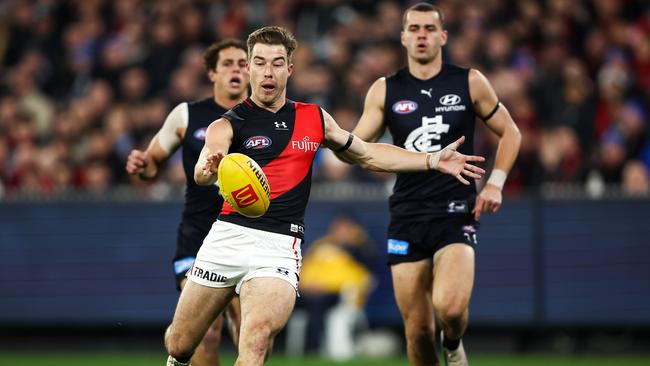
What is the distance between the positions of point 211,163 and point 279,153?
0.63 m

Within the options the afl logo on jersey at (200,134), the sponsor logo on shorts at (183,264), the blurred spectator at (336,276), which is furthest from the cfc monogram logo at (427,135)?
the blurred spectator at (336,276)

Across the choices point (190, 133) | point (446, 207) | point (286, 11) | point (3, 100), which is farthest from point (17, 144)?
point (446, 207)

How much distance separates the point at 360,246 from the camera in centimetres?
1486

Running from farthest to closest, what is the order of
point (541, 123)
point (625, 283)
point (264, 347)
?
point (541, 123)
point (625, 283)
point (264, 347)

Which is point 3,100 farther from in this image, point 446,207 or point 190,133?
point 446,207

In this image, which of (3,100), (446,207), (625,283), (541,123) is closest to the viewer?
(446,207)

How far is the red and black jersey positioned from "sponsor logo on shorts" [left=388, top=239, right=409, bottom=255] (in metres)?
1.52

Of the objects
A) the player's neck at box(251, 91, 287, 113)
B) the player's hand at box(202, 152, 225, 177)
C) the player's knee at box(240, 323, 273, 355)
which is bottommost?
the player's knee at box(240, 323, 273, 355)

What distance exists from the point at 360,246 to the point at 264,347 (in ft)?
25.5

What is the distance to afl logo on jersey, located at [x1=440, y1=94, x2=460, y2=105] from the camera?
9.13m

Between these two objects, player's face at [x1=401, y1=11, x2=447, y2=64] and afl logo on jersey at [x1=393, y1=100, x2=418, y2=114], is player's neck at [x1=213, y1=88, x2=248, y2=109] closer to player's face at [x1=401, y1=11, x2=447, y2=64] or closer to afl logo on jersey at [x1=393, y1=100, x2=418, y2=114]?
afl logo on jersey at [x1=393, y1=100, x2=418, y2=114]

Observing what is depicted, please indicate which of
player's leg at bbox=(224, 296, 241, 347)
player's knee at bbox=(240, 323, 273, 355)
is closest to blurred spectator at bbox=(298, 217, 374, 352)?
player's leg at bbox=(224, 296, 241, 347)

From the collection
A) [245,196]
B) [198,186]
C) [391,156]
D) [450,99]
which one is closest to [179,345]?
[245,196]

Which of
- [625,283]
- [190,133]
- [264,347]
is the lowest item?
[625,283]
